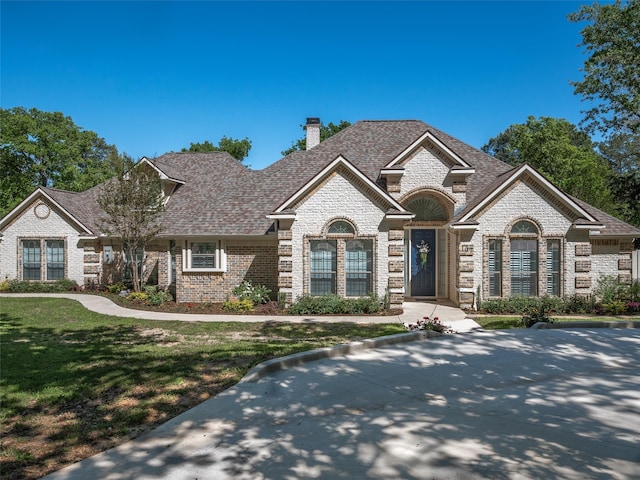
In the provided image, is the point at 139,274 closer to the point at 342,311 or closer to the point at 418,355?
the point at 342,311

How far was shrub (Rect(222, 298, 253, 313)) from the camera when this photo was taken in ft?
50.1

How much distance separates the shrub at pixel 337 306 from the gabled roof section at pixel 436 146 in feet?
18.9

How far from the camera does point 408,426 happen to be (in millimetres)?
5160

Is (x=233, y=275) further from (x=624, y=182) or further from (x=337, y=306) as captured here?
(x=624, y=182)

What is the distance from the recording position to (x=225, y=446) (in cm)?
467

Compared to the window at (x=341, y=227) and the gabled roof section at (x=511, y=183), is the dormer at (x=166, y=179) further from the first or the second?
the gabled roof section at (x=511, y=183)

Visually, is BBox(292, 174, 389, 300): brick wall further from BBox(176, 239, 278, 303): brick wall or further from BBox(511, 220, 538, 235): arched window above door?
BBox(511, 220, 538, 235): arched window above door

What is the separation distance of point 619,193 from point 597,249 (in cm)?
292

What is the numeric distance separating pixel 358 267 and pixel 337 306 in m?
1.71

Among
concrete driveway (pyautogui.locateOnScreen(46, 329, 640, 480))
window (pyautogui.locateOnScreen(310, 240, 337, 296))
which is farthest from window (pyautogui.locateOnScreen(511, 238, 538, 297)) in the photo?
concrete driveway (pyautogui.locateOnScreen(46, 329, 640, 480))

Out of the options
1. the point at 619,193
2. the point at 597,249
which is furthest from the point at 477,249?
→ the point at 619,193

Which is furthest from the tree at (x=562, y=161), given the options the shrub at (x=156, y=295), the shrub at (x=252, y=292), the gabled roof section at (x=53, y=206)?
the gabled roof section at (x=53, y=206)

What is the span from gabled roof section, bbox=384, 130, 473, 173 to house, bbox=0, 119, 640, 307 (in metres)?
0.05

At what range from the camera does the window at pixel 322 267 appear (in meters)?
15.4
